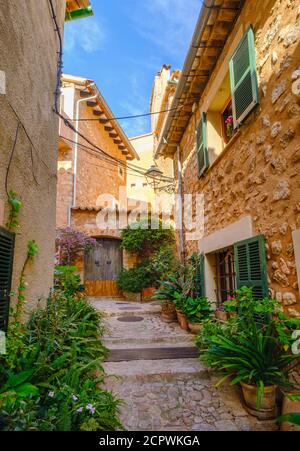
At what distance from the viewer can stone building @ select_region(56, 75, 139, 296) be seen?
30.2ft

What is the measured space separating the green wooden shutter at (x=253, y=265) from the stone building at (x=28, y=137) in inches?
103

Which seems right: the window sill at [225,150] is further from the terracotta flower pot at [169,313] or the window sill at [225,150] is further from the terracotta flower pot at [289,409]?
the terracotta flower pot at [289,409]

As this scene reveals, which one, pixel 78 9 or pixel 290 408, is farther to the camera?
pixel 78 9

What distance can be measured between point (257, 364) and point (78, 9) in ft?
25.4

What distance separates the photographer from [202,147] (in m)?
4.71

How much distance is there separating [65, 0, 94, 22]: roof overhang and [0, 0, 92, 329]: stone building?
202 cm

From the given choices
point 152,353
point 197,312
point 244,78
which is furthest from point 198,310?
point 244,78

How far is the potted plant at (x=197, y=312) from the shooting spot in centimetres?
411

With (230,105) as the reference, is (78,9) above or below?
above

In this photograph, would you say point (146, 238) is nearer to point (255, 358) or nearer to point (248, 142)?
point (248, 142)

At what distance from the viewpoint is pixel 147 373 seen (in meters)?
2.82

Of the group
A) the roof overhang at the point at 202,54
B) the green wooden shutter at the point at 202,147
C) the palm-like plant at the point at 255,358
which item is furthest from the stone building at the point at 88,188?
the palm-like plant at the point at 255,358
